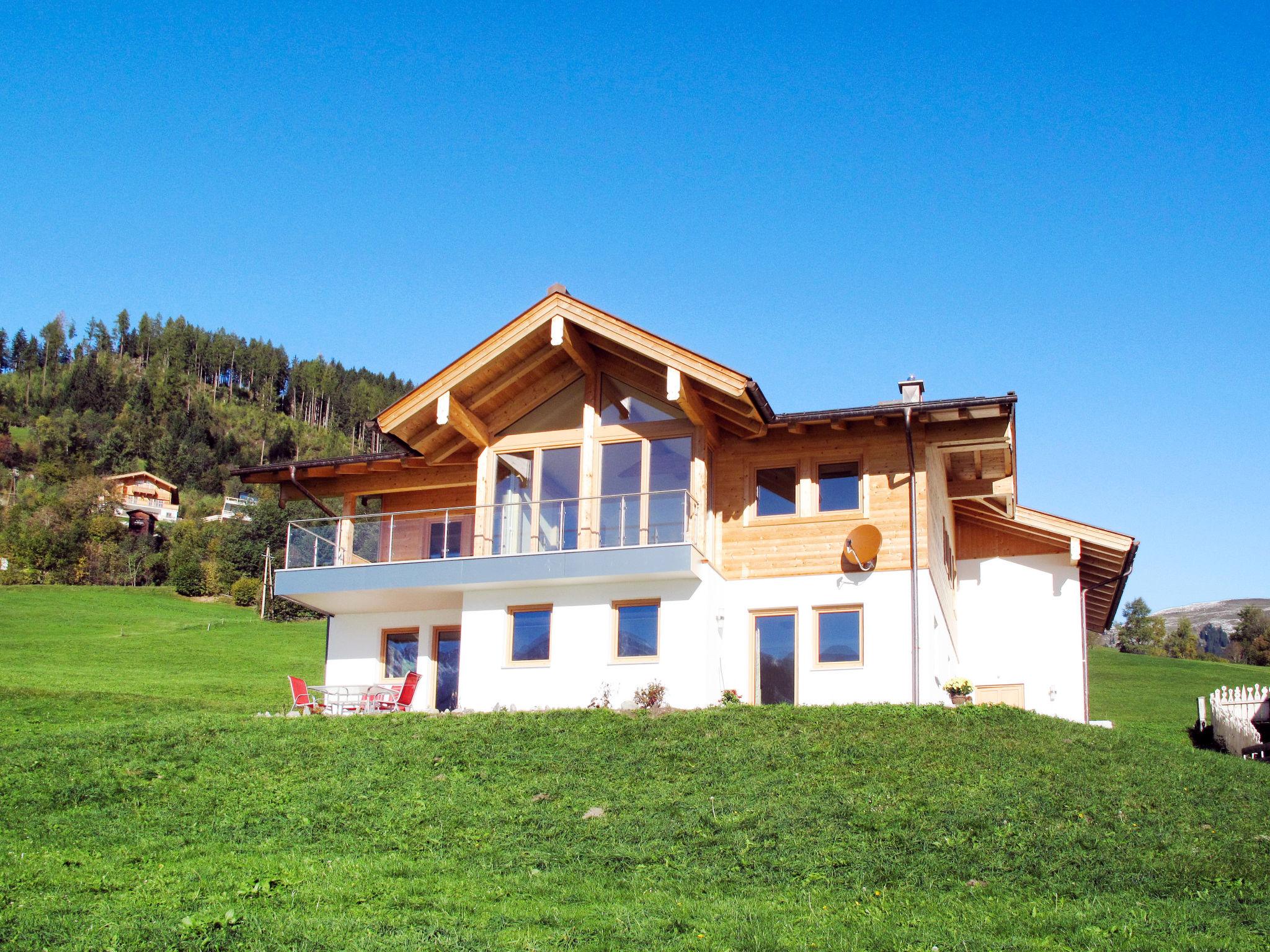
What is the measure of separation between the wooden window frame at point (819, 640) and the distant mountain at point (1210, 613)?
9255 cm

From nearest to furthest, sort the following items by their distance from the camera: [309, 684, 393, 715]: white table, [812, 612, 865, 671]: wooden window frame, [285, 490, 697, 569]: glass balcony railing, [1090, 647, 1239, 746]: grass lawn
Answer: [812, 612, 865, 671]: wooden window frame, [285, 490, 697, 569]: glass balcony railing, [309, 684, 393, 715]: white table, [1090, 647, 1239, 746]: grass lawn

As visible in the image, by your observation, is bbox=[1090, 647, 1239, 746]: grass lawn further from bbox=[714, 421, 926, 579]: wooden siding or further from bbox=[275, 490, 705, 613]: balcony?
bbox=[275, 490, 705, 613]: balcony

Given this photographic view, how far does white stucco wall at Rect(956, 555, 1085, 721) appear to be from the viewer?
27.2m

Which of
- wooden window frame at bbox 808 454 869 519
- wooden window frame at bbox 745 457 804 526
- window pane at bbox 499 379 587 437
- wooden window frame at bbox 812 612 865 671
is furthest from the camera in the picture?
window pane at bbox 499 379 587 437

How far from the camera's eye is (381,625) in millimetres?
25859

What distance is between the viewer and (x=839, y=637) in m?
22.1

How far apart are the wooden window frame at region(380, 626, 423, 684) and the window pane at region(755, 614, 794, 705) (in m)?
7.45

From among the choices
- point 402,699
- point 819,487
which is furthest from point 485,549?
point 819,487

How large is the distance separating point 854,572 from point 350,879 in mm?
12175

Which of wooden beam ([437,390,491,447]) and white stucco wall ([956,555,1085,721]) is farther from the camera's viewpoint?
white stucco wall ([956,555,1085,721])

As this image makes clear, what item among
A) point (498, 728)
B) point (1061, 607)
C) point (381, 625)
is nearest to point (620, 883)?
point (498, 728)

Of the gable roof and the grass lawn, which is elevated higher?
the gable roof

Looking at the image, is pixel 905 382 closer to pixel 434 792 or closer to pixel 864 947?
pixel 434 792

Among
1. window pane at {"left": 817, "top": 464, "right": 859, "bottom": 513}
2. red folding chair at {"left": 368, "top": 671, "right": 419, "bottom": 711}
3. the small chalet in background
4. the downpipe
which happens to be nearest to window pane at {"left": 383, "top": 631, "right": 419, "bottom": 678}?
red folding chair at {"left": 368, "top": 671, "right": 419, "bottom": 711}
